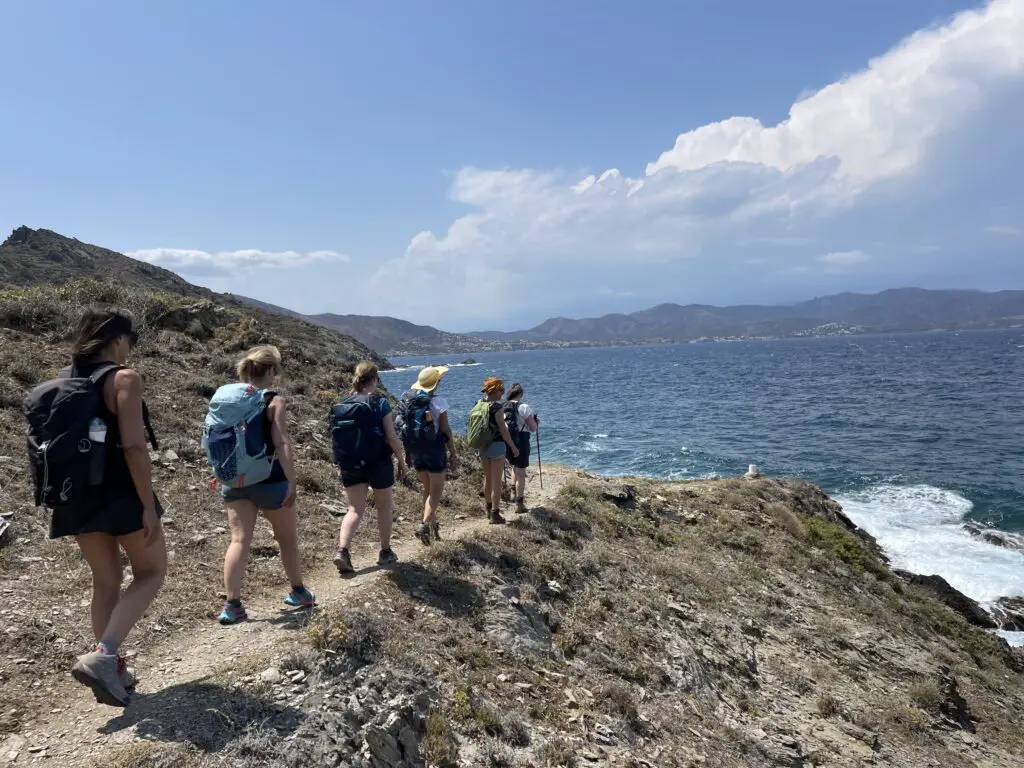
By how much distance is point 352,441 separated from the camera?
21.5ft

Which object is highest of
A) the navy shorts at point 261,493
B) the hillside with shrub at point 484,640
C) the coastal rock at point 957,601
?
the navy shorts at point 261,493

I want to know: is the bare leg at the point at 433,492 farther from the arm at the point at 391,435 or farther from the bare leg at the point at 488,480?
the bare leg at the point at 488,480

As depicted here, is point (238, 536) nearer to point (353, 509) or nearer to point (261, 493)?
point (261, 493)

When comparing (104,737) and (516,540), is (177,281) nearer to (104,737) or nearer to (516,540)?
(516,540)

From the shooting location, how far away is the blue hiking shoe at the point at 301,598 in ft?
19.0

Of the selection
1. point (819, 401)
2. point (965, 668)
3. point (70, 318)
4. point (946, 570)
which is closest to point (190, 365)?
point (70, 318)

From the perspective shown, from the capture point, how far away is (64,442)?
11.9 ft

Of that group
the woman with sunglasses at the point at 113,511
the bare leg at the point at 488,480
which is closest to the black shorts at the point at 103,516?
the woman with sunglasses at the point at 113,511

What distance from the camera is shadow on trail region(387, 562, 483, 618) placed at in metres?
6.61

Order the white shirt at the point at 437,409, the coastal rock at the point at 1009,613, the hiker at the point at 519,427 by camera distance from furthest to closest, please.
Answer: the coastal rock at the point at 1009,613
the hiker at the point at 519,427
the white shirt at the point at 437,409

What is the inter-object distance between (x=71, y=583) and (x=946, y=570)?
20476 mm

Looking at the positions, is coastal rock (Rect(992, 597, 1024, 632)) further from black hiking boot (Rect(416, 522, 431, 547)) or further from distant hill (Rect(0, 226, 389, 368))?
distant hill (Rect(0, 226, 389, 368))

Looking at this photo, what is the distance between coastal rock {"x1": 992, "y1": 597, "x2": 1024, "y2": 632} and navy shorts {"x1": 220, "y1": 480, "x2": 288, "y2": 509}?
1722 centimetres

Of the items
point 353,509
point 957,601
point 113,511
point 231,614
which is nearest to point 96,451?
point 113,511
